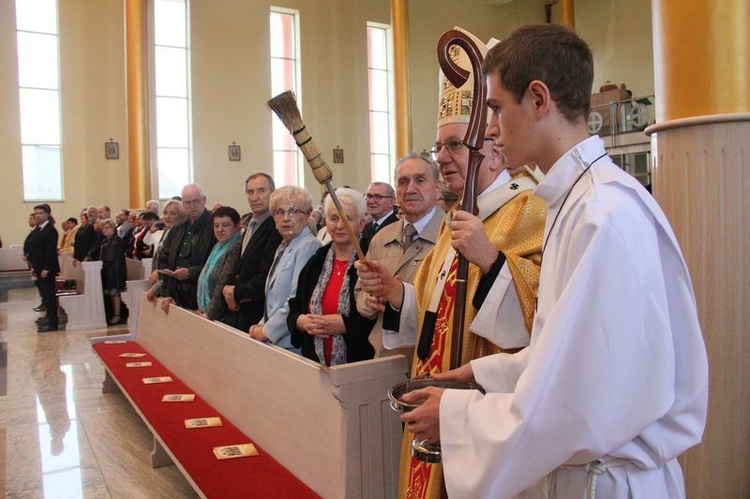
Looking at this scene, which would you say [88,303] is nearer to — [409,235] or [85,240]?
[85,240]

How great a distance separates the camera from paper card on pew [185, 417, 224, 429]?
11.1 feet

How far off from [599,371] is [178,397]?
11.5ft

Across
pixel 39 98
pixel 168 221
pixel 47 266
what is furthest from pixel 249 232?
pixel 39 98

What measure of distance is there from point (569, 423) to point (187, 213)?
498 centimetres

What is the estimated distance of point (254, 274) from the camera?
4.11 metres

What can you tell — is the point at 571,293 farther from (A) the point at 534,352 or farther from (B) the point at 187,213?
(B) the point at 187,213

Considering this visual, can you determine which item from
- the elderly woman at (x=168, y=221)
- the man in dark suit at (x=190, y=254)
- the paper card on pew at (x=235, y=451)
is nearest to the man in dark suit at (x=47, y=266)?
the elderly woman at (x=168, y=221)

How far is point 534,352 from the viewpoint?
3.37 feet

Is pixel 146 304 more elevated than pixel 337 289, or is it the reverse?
pixel 337 289

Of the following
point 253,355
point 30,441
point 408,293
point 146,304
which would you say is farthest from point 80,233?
point 408,293

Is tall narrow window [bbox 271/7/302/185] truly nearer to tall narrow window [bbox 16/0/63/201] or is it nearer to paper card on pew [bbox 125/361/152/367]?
tall narrow window [bbox 16/0/63/201]

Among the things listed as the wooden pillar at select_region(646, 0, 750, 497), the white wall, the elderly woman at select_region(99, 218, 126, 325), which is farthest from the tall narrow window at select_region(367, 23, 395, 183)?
the wooden pillar at select_region(646, 0, 750, 497)

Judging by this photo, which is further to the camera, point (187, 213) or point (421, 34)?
point (421, 34)

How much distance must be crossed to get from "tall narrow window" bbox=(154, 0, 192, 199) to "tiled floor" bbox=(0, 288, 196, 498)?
8689mm
